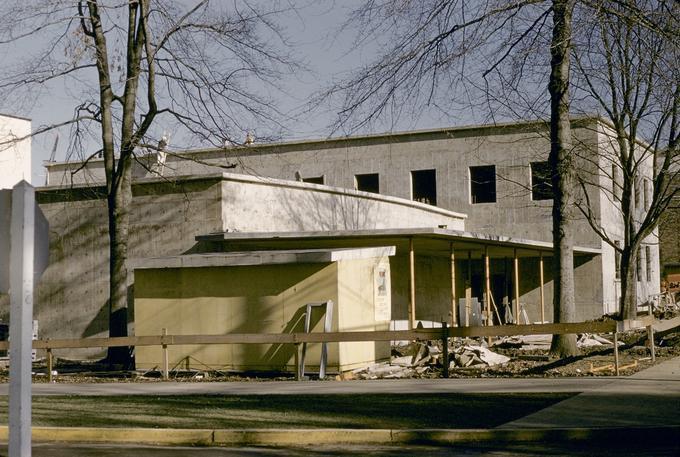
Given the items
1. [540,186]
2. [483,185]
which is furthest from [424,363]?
[483,185]

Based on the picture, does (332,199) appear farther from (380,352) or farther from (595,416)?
(595,416)

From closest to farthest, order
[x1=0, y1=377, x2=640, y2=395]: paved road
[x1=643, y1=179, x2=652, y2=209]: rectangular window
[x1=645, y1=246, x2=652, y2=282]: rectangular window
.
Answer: [x1=0, y1=377, x2=640, y2=395]: paved road, [x1=643, y1=179, x2=652, y2=209]: rectangular window, [x1=645, y1=246, x2=652, y2=282]: rectangular window

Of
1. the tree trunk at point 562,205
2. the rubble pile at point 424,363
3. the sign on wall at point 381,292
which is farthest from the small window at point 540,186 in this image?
the tree trunk at point 562,205

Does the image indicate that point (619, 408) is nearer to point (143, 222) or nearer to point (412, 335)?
point (412, 335)

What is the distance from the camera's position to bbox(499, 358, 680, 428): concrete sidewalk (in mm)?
11188

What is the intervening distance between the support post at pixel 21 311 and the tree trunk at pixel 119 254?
15967 millimetres

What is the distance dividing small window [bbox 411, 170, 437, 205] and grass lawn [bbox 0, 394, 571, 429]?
28008 mm

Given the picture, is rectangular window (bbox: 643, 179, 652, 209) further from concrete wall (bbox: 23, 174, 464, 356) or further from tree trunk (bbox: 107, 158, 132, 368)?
tree trunk (bbox: 107, 158, 132, 368)

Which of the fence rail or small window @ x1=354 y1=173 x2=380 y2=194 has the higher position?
small window @ x1=354 y1=173 x2=380 y2=194

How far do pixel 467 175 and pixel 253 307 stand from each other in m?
22.6

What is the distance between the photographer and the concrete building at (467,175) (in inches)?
1577

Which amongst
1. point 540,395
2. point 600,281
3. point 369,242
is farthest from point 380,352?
point 600,281

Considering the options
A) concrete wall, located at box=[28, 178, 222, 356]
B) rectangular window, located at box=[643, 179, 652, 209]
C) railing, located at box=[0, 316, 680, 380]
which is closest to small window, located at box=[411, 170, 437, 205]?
rectangular window, located at box=[643, 179, 652, 209]

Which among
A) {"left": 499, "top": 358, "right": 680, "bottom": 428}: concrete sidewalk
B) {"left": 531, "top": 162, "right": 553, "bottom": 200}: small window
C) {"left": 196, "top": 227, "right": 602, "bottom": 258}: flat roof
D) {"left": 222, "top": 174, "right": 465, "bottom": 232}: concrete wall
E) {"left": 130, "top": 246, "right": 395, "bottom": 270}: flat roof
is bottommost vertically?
{"left": 499, "top": 358, "right": 680, "bottom": 428}: concrete sidewalk
